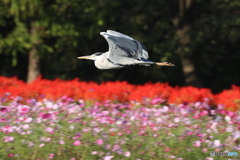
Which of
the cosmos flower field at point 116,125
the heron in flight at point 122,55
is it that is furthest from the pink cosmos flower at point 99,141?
the heron in flight at point 122,55

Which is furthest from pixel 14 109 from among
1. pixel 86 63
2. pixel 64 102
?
pixel 86 63

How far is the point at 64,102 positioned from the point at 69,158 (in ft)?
6.86

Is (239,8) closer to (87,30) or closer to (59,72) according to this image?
(87,30)

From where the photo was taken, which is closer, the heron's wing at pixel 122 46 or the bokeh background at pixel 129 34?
the heron's wing at pixel 122 46

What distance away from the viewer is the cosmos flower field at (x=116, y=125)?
583 cm

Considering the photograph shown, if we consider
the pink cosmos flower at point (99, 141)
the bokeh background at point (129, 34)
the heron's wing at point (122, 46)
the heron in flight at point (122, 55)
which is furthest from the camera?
the bokeh background at point (129, 34)

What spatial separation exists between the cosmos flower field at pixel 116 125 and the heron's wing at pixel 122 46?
1006 mm

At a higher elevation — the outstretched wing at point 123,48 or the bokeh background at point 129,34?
the outstretched wing at point 123,48

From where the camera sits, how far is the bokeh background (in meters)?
14.4

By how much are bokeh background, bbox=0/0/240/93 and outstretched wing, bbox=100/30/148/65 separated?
328 inches

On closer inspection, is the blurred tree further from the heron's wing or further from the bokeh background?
the heron's wing

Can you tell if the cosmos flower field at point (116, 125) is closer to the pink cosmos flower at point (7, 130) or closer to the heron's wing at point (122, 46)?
the pink cosmos flower at point (7, 130)

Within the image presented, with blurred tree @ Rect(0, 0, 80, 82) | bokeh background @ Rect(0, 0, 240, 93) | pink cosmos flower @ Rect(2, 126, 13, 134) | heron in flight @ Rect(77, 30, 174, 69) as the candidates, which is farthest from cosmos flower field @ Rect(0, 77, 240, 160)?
bokeh background @ Rect(0, 0, 240, 93)

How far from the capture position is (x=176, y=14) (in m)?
17.6
